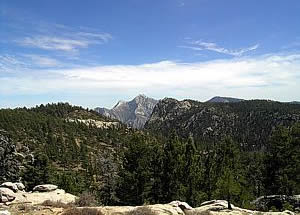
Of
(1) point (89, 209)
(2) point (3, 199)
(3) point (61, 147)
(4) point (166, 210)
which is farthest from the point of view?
(3) point (61, 147)

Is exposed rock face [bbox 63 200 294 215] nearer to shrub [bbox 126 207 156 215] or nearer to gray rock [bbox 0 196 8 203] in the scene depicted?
shrub [bbox 126 207 156 215]

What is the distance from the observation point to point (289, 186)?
41.2 meters

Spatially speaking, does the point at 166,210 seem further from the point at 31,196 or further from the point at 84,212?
the point at 31,196

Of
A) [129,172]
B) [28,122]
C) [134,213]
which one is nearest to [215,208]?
[134,213]

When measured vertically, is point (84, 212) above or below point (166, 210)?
above

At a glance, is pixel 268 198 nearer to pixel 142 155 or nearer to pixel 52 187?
pixel 142 155

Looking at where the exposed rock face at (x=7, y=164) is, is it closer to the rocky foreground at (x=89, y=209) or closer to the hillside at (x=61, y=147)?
the hillside at (x=61, y=147)

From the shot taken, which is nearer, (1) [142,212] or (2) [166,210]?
(1) [142,212]

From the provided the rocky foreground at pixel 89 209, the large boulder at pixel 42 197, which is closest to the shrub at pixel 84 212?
the rocky foreground at pixel 89 209


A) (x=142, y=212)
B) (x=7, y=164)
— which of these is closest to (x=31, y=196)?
(x=142, y=212)

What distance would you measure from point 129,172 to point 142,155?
244cm

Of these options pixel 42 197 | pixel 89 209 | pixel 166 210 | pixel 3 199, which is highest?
pixel 89 209

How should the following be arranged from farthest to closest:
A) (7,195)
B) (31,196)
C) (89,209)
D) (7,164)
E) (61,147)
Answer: (61,147)
(7,164)
(31,196)
(7,195)
(89,209)

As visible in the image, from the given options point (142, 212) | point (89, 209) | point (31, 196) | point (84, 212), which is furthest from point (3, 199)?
point (142, 212)
